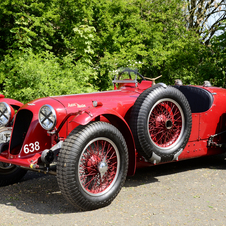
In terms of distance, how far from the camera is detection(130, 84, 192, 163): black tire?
4.23 m

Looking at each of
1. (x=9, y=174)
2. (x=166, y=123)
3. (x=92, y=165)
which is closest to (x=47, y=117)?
(x=92, y=165)

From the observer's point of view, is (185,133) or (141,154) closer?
(141,154)

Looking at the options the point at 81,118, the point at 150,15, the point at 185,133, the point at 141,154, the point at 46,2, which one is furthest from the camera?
the point at 150,15

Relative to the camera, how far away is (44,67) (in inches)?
339

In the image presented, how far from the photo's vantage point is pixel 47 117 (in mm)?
3922

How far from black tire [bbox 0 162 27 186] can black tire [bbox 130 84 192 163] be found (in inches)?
73.8

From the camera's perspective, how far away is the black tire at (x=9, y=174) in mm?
4645

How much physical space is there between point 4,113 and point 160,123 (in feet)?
7.48

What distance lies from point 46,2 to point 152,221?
8.75 metres

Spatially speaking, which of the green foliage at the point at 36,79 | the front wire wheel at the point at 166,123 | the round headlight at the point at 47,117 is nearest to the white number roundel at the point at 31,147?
the round headlight at the point at 47,117

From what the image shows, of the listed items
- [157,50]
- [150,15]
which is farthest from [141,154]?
[150,15]

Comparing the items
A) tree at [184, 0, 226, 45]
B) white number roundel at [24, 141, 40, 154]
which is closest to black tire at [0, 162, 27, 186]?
white number roundel at [24, 141, 40, 154]

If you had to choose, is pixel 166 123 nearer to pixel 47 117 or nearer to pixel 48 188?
pixel 47 117

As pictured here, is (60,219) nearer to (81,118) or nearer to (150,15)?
(81,118)
